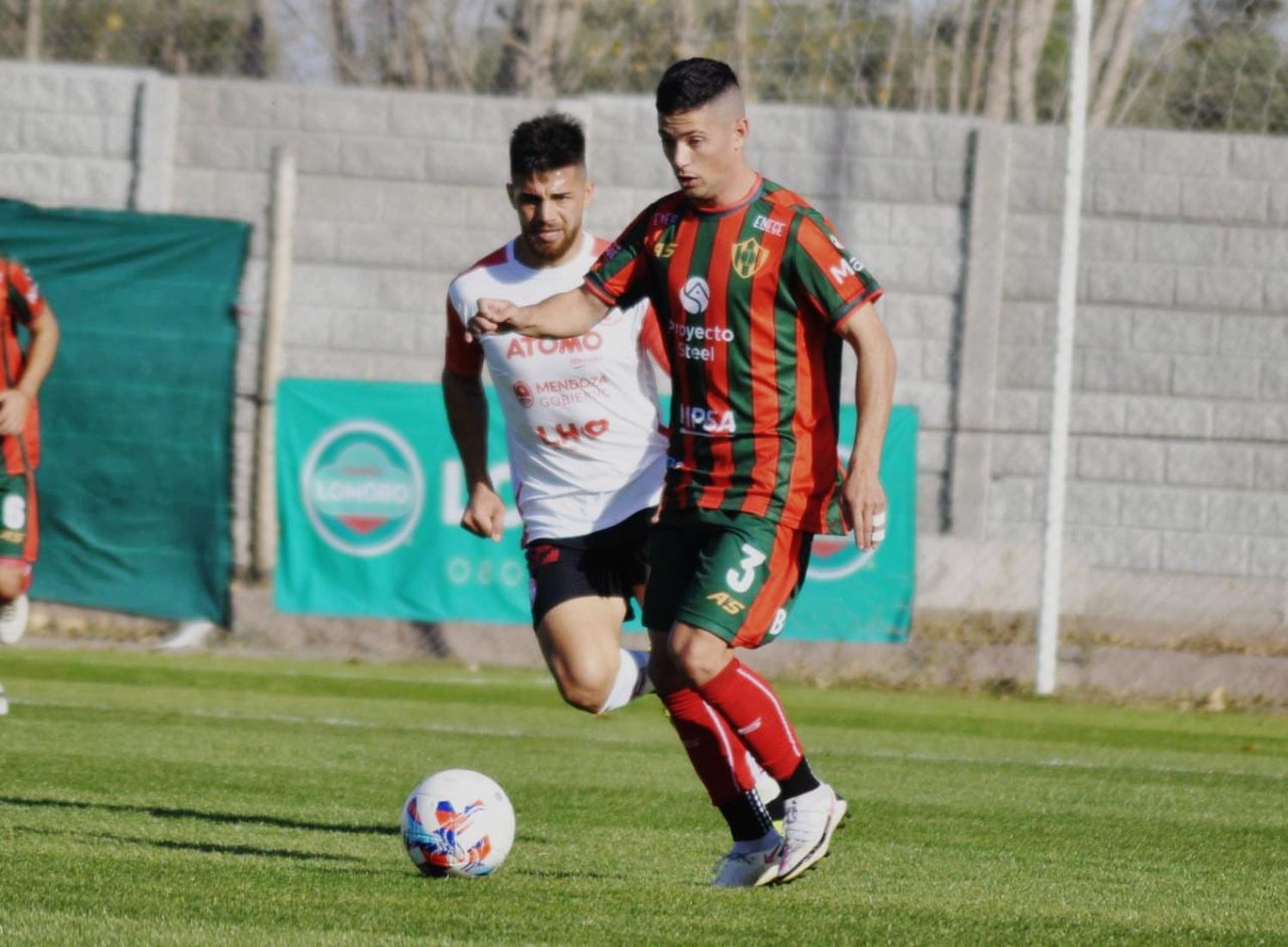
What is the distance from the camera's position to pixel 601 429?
7.32 metres

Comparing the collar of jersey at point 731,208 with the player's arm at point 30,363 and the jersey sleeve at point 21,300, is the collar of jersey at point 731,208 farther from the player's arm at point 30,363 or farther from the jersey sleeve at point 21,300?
the jersey sleeve at point 21,300

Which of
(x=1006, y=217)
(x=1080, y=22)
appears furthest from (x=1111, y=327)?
(x=1080, y=22)

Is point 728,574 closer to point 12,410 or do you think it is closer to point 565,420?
point 565,420

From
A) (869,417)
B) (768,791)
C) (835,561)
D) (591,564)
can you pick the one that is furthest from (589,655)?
(835,561)

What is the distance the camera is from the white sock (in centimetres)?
705

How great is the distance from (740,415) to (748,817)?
113 centimetres

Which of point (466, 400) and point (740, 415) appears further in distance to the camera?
point (466, 400)

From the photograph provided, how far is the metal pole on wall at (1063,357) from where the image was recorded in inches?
489

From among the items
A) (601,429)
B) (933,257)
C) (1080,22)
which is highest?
(1080,22)

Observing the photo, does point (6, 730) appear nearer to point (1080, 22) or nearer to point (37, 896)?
point (37, 896)

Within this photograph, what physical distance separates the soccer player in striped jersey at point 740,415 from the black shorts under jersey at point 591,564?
41.2 inches

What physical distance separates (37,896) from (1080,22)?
9353 mm

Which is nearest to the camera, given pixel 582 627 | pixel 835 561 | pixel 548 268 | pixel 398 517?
pixel 582 627

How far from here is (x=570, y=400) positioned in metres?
7.27
